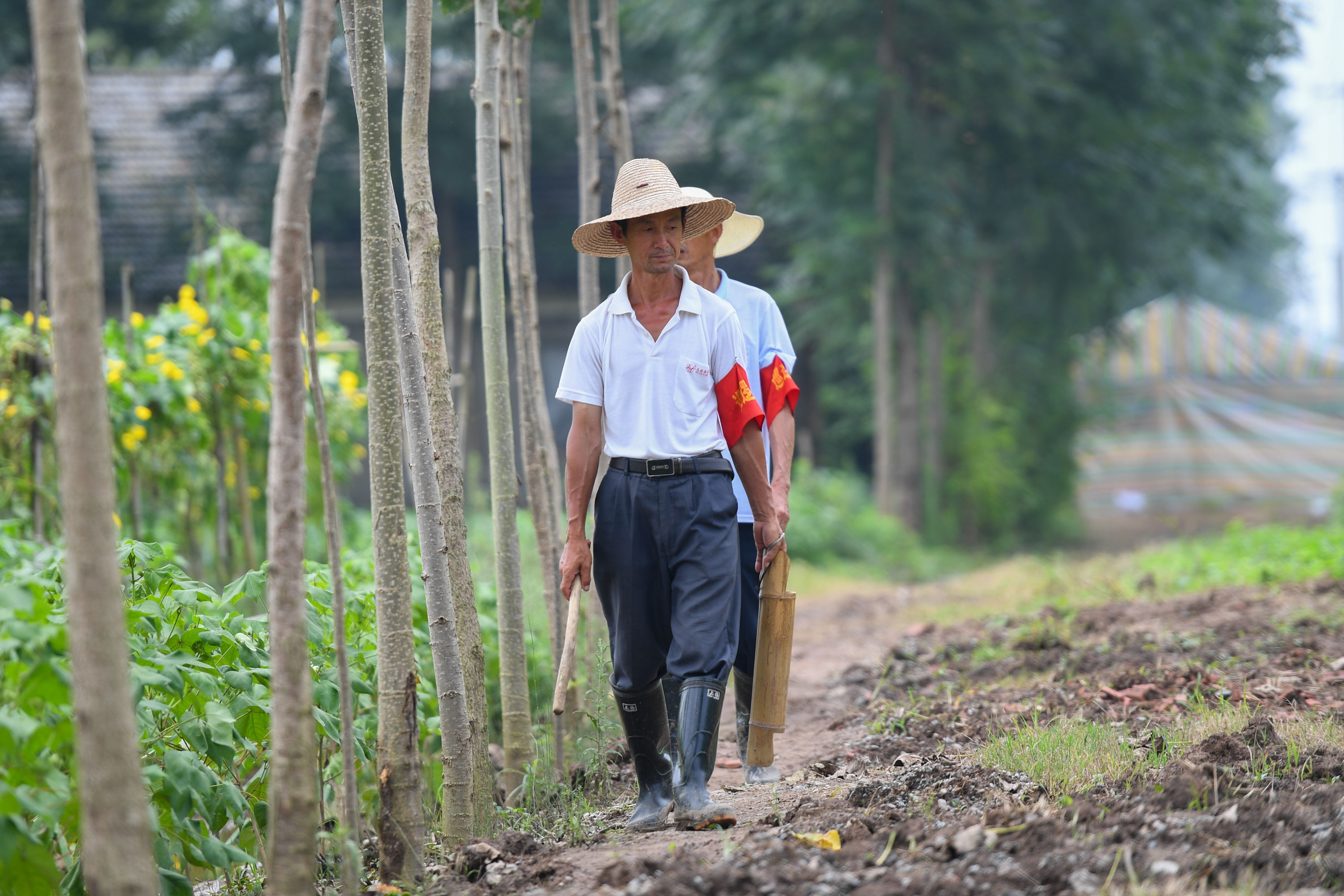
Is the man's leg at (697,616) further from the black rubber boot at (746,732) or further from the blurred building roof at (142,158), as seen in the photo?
the blurred building roof at (142,158)

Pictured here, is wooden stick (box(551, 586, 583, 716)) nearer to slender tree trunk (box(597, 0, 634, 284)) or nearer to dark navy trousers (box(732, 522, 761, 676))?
dark navy trousers (box(732, 522, 761, 676))

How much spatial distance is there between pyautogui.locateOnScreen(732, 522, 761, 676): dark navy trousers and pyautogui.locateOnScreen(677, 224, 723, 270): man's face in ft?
2.97

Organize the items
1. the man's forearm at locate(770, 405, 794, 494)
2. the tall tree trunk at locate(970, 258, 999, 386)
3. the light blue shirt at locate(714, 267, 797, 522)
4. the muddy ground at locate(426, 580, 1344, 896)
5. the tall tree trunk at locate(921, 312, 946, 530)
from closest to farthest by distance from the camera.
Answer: the muddy ground at locate(426, 580, 1344, 896), the man's forearm at locate(770, 405, 794, 494), the light blue shirt at locate(714, 267, 797, 522), the tall tree trunk at locate(921, 312, 946, 530), the tall tree trunk at locate(970, 258, 999, 386)

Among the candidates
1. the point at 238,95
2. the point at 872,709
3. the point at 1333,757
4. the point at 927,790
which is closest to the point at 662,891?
the point at 927,790

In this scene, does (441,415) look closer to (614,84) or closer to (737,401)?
(737,401)

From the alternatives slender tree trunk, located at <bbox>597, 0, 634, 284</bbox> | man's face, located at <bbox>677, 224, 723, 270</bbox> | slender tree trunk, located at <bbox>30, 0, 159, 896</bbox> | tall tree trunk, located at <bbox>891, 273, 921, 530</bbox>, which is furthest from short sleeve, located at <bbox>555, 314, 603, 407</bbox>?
tall tree trunk, located at <bbox>891, 273, 921, 530</bbox>

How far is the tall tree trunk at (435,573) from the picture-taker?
306 cm

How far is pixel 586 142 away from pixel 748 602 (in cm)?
200

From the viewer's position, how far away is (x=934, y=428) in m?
15.2

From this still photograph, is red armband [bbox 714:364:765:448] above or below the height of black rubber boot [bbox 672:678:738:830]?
above

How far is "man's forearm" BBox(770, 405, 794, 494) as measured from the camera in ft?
12.8

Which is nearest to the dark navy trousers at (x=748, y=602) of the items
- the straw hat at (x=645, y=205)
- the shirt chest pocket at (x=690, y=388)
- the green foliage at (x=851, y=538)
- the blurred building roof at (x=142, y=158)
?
the shirt chest pocket at (x=690, y=388)

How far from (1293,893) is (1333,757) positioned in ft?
3.46

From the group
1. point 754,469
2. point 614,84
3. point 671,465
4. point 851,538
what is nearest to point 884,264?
point 851,538
